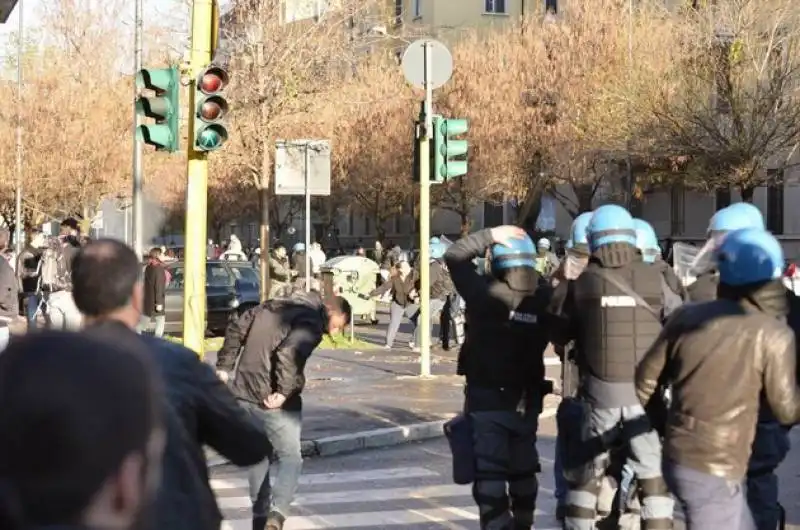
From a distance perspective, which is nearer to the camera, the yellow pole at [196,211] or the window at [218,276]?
the yellow pole at [196,211]

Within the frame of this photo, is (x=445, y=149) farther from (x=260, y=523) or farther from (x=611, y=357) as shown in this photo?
(x=611, y=357)

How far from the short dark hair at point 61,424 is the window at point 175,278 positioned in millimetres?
21742

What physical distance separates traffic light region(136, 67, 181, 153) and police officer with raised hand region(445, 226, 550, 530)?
4611mm

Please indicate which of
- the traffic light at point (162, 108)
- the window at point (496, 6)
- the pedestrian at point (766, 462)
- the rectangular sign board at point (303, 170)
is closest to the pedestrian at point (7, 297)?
the traffic light at point (162, 108)

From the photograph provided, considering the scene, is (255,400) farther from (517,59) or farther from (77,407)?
(517,59)

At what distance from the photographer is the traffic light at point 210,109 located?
391 inches

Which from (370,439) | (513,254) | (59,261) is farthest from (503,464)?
(59,261)

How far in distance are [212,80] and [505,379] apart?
4.44m

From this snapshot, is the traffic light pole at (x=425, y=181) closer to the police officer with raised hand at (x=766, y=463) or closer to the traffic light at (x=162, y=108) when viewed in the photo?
the traffic light at (x=162, y=108)

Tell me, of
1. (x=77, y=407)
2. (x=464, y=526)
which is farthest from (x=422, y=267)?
(x=77, y=407)

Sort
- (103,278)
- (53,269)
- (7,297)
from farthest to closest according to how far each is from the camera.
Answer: (53,269) < (7,297) < (103,278)

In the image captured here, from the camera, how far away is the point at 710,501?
468 centimetres

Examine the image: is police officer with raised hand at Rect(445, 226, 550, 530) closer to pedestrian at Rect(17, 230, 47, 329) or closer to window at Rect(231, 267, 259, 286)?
pedestrian at Rect(17, 230, 47, 329)

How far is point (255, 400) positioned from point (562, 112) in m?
32.3
